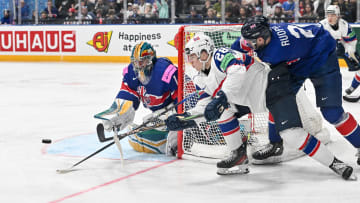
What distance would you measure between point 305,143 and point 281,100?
10.7 inches

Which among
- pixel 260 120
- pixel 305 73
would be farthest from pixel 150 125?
pixel 305 73

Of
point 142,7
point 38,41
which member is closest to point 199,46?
point 142,7

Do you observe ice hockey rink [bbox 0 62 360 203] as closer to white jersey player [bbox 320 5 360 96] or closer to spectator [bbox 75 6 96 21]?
white jersey player [bbox 320 5 360 96]

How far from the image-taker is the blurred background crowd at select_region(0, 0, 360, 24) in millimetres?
10125

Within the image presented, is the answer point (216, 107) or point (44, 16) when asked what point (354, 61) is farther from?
point (44, 16)

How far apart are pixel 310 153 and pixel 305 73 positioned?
0.56 metres

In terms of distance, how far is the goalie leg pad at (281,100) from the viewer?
10.2 feet

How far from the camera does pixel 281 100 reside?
10.3ft

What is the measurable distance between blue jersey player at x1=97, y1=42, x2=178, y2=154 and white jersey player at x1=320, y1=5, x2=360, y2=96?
3.41 m

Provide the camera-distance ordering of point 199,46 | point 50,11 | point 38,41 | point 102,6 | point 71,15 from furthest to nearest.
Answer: point 38,41 < point 50,11 < point 71,15 < point 102,6 < point 199,46

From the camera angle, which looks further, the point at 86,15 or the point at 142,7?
the point at 86,15

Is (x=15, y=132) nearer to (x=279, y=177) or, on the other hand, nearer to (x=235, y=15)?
(x=279, y=177)

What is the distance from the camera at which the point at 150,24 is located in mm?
11500

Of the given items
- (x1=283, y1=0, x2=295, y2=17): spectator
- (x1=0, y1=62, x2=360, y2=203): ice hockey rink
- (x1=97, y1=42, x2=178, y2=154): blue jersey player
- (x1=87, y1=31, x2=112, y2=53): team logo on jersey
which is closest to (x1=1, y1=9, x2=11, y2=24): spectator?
(x1=87, y1=31, x2=112, y2=53): team logo on jersey
